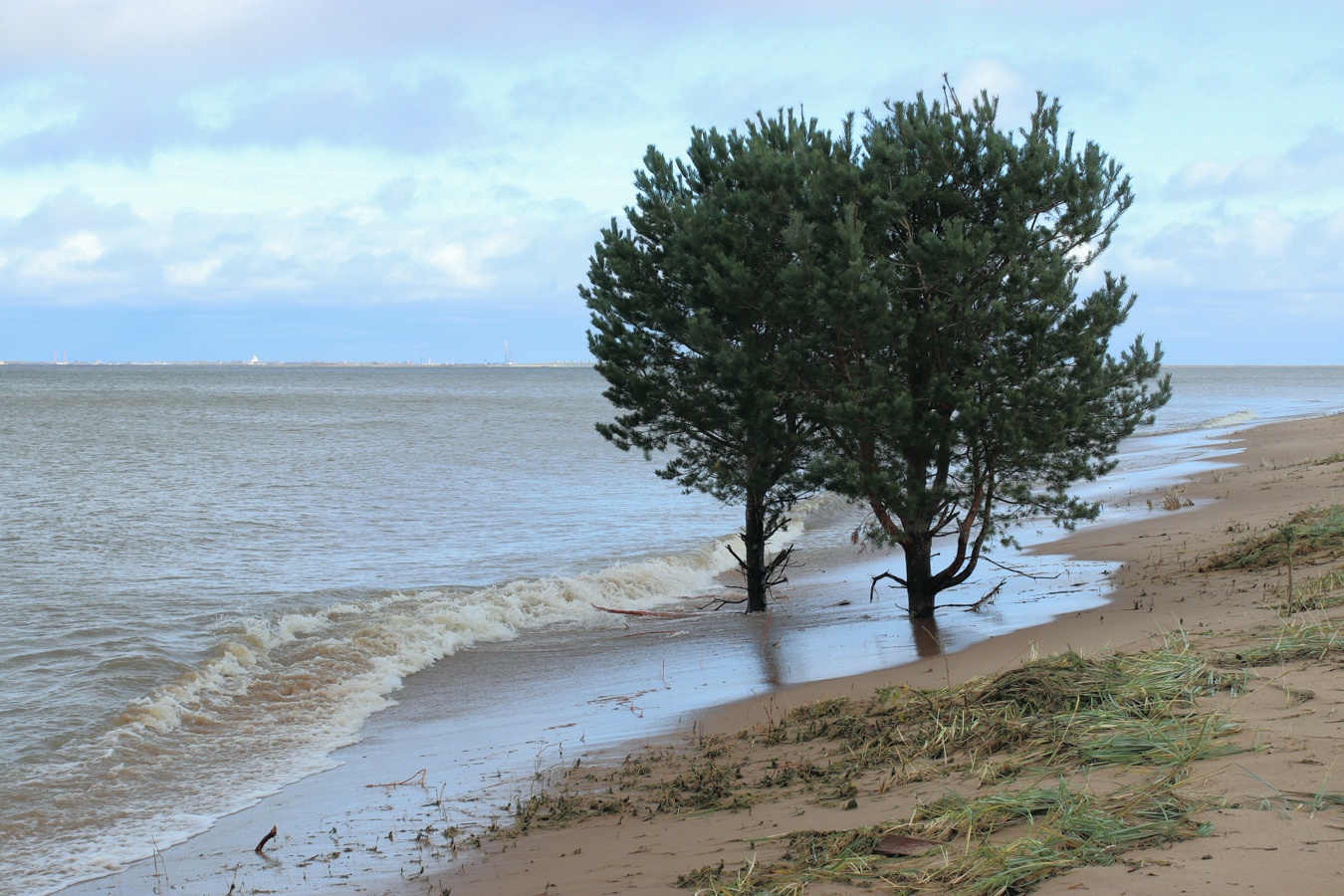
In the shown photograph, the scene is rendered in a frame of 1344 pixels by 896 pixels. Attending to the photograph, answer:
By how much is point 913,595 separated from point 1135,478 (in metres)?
16.6

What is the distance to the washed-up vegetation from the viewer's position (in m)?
3.72

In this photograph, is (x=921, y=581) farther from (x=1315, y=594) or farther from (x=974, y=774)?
(x=974, y=774)

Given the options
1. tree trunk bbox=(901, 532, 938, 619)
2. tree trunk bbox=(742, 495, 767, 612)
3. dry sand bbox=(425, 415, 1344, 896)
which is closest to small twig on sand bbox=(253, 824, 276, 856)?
dry sand bbox=(425, 415, 1344, 896)

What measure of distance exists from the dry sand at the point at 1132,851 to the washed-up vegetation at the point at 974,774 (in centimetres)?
9

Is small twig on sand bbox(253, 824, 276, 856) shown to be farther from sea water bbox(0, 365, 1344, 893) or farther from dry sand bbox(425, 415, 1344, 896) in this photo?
dry sand bbox(425, 415, 1344, 896)

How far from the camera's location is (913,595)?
11125 mm

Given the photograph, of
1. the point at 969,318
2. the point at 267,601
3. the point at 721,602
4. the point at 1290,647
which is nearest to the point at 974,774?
the point at 1290,647

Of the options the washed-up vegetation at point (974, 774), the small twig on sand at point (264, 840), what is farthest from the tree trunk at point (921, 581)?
the small twig on sand at point (264, 840)

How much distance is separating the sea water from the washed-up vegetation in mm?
2445

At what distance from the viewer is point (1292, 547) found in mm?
9984

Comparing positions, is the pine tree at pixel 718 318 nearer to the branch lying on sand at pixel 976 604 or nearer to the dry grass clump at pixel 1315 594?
the branch lying on sand at pixel 976 604

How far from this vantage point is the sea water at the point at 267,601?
768 cm

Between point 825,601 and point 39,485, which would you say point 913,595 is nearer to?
point 825,601

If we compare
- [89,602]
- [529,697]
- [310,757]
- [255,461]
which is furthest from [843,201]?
[255,461]
